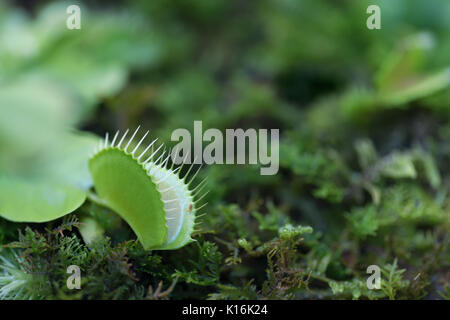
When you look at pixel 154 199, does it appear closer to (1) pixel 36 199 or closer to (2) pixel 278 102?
(1) pixel 36 199

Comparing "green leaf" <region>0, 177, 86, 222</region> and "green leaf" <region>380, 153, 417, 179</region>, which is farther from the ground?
"green leaf" <region>380, 153, 417, 179</region>

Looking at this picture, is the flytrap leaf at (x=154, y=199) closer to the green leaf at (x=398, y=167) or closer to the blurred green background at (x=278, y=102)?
the blurred green background at (x=278, y=102)

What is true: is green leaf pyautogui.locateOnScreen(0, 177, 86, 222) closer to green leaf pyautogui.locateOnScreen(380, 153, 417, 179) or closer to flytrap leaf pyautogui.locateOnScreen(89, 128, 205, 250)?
flytrap leaf pyautogui.locateOnScreen(89, 128, 205, 250)

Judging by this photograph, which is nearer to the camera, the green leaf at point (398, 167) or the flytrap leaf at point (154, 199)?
the flytrap leaf at point (154, 199)

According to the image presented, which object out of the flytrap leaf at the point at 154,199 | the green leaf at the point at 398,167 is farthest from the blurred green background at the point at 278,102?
the flytrap leaf at the point at 154,199

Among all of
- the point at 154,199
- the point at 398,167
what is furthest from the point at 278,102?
the point at 154,199

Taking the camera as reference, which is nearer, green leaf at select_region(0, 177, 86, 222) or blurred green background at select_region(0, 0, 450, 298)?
green leaf at select_region(0, 177, 86, 222)

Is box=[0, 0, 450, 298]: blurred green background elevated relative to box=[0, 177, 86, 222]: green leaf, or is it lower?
elevated

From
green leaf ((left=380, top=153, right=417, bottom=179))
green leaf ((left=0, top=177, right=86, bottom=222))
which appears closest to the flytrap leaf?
green leaf ((left=0, top=177, right=86, bottom=222))

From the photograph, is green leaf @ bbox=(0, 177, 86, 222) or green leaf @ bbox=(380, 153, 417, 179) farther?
green leaf @ bbox=(380, 153, 417, 179)

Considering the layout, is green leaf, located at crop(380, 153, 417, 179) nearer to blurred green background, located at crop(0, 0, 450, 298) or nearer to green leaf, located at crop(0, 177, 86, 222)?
blurred green background, located at crop(0, 0, 450, 298)
